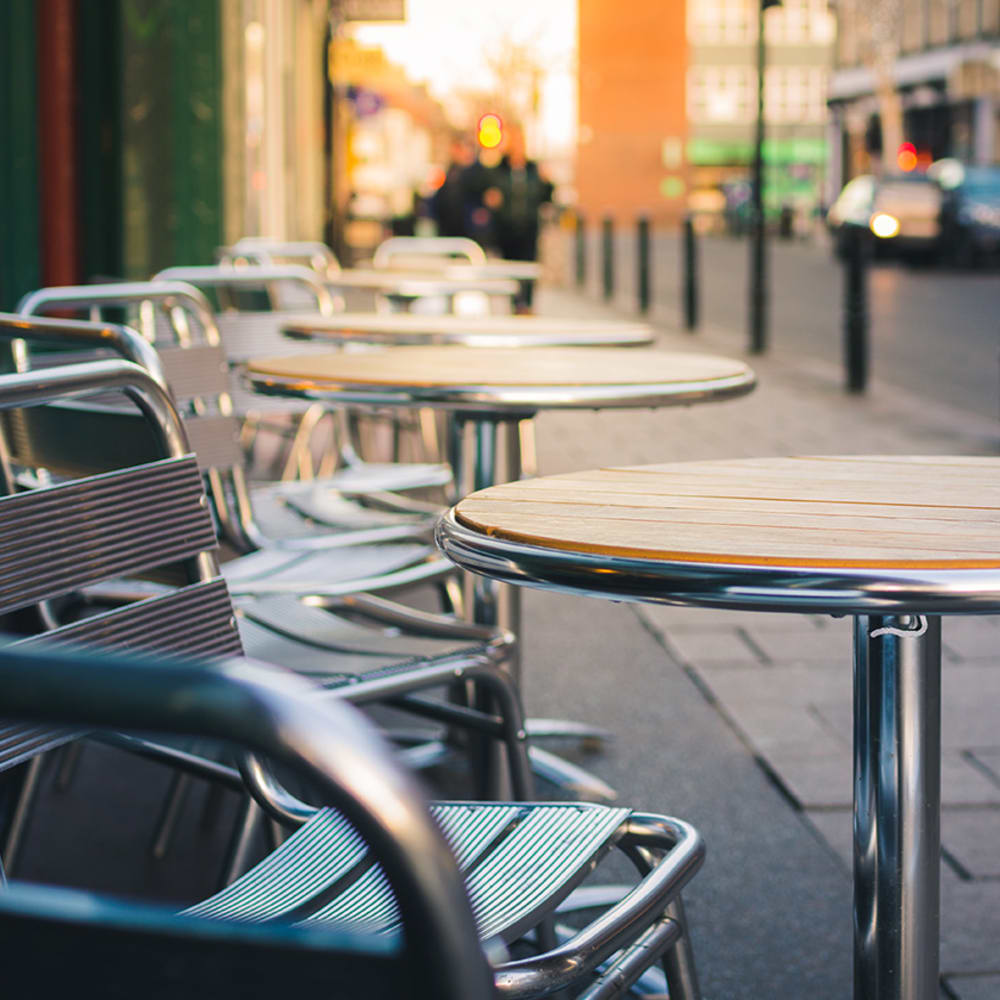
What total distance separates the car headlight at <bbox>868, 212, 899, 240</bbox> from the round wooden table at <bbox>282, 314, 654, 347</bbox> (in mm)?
20995

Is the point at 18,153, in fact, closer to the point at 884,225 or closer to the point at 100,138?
the point at 100,138

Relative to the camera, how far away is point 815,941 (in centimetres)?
245

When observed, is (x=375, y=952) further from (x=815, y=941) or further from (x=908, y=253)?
(x=908, y=253)

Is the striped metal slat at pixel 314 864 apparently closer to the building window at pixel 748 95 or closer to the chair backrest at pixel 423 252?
the chair backrest at pixel 423 252

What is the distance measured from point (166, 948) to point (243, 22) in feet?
30.7

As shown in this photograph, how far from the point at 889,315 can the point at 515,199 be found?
475cm

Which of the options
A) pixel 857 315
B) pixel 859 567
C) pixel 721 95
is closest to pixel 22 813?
pixel 859 567

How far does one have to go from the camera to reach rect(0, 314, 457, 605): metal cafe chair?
2213 millimetres

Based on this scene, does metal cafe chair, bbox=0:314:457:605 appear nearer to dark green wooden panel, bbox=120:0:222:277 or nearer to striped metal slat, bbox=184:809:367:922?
striped metal slat, bbox=184:809:367:922

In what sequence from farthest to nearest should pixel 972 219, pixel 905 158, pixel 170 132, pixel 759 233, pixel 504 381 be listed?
pixel 905 158, pixel 972 219, pixel 759 233, pixel 170 132, pixel 504 381

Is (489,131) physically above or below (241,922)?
above

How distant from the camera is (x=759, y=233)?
41.9 ft

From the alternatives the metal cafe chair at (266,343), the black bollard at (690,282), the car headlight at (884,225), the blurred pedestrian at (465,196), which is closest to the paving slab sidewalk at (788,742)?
the metal cafe chair at (266,343)

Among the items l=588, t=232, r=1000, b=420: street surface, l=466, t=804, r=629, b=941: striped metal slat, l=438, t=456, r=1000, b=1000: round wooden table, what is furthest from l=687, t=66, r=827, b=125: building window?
l=466, t=804, r=629, b=941: striped metal slat
